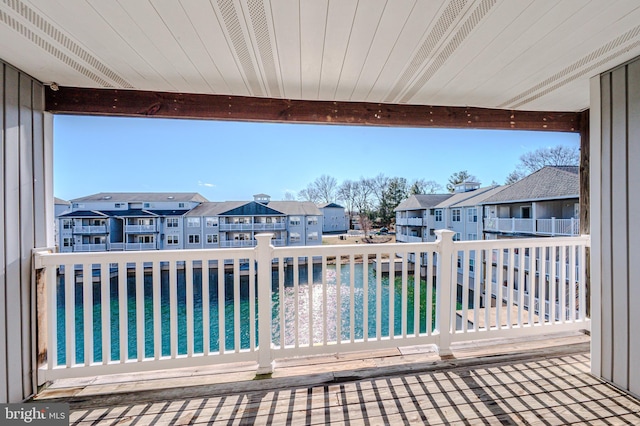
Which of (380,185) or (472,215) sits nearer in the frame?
(472,215)

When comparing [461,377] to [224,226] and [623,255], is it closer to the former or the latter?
[623,255]

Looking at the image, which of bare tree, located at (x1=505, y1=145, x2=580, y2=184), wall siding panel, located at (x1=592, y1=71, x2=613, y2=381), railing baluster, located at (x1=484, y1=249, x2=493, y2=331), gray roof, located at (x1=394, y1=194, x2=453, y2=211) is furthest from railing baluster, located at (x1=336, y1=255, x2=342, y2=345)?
bare tree, located at (x1=505, y1=145, x2=580, y2=184)

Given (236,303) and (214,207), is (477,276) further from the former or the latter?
(214,207)

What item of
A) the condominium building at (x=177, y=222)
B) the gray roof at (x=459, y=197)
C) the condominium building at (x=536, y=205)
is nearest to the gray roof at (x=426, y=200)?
the gray roof at (x=459, y=197)

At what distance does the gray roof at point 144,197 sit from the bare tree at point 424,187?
3.93 m

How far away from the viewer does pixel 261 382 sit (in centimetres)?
183

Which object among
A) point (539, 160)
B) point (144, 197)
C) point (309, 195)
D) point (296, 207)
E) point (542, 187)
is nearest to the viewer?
point (144, 197)

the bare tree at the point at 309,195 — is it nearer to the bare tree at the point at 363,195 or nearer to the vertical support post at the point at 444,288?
the bare tree at the point at 363,195

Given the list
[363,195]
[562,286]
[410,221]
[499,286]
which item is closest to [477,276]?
[499,286]

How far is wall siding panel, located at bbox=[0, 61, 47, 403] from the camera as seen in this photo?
1572mm

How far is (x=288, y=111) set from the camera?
2150 millimetres

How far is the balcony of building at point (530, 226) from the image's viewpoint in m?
3.40

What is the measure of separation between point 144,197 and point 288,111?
5.85 ft

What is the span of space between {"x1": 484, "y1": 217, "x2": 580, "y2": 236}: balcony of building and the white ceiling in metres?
2.02
